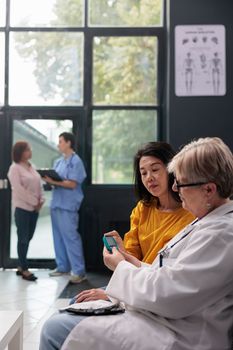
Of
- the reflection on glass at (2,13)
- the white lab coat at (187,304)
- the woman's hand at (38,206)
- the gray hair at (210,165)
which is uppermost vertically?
the reflection on glass at (2,13)

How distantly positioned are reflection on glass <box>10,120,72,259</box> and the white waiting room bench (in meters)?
3.03

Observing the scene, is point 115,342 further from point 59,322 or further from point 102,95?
point 102,95

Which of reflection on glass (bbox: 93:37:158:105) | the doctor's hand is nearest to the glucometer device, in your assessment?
the doctor's hand

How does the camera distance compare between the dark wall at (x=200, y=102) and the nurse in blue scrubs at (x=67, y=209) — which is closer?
the nurse in blue scrubs at (x=67, y=209)

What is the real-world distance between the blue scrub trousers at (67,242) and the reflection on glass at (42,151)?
367mm

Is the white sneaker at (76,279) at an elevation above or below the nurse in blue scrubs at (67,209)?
below

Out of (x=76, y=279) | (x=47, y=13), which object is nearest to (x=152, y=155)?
(x=76, y=279)

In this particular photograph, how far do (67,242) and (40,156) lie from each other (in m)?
1.06

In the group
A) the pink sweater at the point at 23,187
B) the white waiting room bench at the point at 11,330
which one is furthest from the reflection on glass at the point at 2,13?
the white waiting room bench at the point at 11,330

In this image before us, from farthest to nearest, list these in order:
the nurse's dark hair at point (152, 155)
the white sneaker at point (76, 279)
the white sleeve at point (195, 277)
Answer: the white sneaker at point (76, 279) < the nurse's dark hair at point (152, 155) < the white sleeve at point (195, 277)

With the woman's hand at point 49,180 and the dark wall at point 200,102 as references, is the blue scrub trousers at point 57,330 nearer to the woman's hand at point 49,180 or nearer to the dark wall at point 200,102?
the woman's hand at point 49,180

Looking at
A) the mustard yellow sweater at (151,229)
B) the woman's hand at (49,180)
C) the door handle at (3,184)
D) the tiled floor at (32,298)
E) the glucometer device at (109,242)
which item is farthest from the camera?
the door handle at (3,184)

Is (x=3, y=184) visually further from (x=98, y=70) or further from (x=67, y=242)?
(x=98, y=70)

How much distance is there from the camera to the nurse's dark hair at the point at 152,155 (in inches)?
76.1
